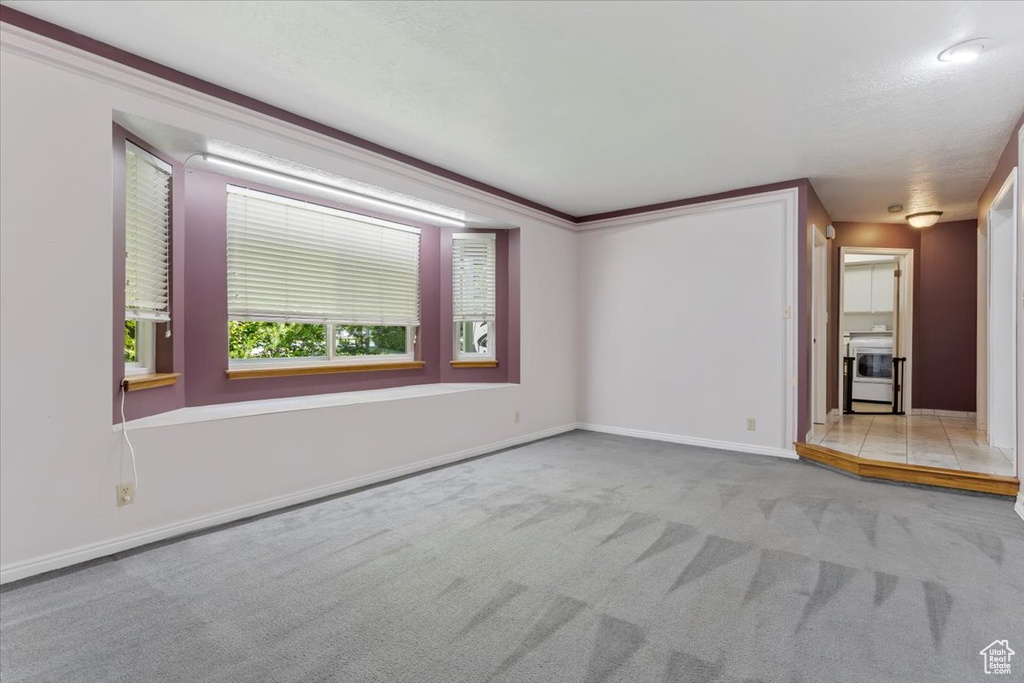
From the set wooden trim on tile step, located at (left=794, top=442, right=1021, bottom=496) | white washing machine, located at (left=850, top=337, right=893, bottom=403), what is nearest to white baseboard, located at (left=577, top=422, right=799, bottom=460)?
wooden trim on tile step, located at (left=794, top=442, right=1021, bottom=496)

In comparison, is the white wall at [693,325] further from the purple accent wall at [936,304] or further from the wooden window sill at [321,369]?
the wooden window sill at [321,369]

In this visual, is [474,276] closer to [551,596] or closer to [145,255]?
[145,255]

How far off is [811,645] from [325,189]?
3924 millimetres

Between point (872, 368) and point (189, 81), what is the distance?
8800 mm

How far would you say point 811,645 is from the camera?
67.6 inches

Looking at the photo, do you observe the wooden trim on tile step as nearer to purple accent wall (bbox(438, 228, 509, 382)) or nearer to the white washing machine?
purple accent wall (bbox(438, 228, 509, 382))

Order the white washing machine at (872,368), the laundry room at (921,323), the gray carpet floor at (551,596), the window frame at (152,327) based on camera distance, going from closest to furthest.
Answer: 1. the gray carpet floor at (551,596)
2. the window frame at (152,327)
3. the laundry room at (921,323)
4. the white washing machine at (872,368)

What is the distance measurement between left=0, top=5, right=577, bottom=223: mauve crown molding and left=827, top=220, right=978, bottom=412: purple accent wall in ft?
17.3

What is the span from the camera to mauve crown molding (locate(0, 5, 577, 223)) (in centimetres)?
222

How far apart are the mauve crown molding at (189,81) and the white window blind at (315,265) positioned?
742 mm

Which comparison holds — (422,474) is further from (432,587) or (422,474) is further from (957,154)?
(957,154)

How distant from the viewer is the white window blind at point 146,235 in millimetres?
2721

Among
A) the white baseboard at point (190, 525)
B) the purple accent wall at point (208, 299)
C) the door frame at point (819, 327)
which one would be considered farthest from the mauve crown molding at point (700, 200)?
the purple accent wall at point (208, 299)

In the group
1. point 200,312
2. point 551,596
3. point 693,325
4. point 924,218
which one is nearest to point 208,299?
point 200,312
